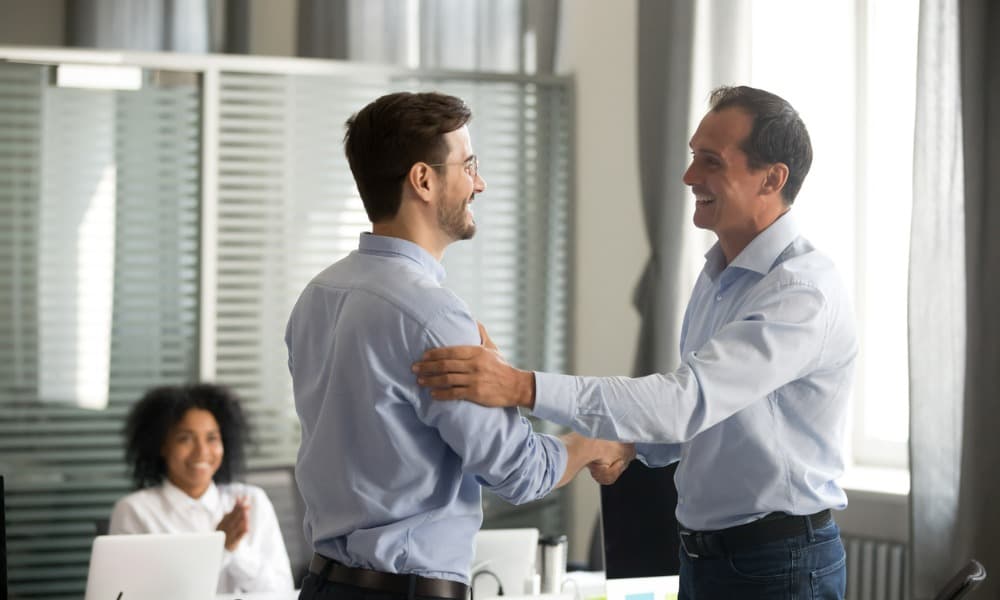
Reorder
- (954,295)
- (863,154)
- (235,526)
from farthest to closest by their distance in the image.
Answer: (863,154)
(954,295)
(235,526)

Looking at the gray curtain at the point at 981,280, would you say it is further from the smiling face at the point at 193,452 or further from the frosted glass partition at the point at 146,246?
the smiling face at the point at 193,452

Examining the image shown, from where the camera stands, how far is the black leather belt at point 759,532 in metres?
1.99

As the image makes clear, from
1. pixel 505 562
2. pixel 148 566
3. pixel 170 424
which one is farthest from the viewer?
pixel 170 424

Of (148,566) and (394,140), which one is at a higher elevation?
(394,140)

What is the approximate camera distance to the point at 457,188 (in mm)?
1874

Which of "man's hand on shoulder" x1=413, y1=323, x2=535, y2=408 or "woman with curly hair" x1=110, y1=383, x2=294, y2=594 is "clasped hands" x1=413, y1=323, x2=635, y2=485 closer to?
"man's hand on shoulder" x1=413, y1=323, x2=535, y2=408

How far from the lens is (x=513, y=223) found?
16.4ft

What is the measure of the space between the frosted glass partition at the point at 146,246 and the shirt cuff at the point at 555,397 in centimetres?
302

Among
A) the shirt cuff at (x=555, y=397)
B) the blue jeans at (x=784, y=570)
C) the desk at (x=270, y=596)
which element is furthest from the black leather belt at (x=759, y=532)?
the desk at (x=270, y=596)

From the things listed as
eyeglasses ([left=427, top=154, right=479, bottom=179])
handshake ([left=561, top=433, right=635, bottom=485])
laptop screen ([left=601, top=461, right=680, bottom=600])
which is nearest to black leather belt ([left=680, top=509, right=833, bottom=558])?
handshake ([left=561, top=433, right=635, bottom=485])

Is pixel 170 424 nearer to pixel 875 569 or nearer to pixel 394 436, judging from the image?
pixel 394 436

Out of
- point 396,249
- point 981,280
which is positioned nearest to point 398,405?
point 396,249

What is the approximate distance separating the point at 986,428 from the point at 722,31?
1644 mm

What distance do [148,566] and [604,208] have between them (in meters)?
2.90
